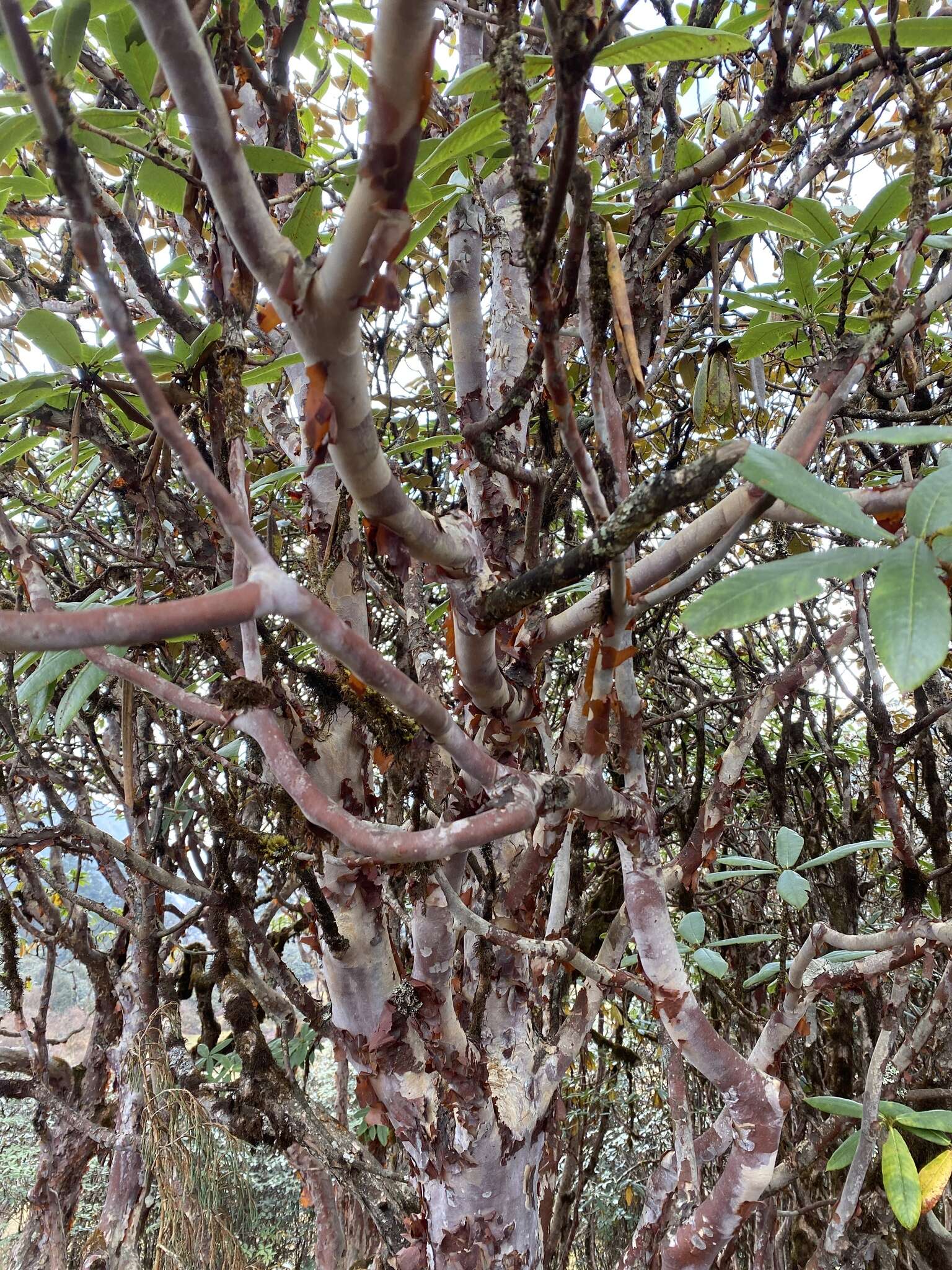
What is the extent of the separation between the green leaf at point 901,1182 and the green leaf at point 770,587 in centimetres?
95

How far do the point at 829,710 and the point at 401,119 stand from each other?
1898 millimetres

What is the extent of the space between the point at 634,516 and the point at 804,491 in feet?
0.34

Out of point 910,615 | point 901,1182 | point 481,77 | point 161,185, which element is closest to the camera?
point 910,615

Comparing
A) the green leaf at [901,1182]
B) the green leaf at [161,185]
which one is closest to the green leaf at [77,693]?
the green leaf at [161,185]

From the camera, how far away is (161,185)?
0.72 metres

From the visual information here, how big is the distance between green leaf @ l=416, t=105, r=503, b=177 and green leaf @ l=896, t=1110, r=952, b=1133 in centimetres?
124

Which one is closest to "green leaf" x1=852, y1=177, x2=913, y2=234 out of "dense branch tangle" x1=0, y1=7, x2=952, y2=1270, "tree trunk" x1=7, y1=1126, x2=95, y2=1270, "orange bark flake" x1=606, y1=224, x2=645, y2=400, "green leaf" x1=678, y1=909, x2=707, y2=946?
"dense branch tangle" x1=0, y1=7, x2=952, y2=1270

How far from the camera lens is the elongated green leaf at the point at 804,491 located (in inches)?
16.0

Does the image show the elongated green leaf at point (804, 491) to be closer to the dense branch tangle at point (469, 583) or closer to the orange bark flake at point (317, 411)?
the dense branch tangle at point (469, 583)

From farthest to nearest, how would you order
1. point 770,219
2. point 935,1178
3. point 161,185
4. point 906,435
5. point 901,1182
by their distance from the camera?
point 935,1178, point 901,1182, point 770,219, point 161,185, point 906,435

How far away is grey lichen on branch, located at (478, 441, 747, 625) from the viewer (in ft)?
1.49

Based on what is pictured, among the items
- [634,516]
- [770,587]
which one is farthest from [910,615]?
[634,516]

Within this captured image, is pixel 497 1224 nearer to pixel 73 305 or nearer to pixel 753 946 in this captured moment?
pixel 753 946

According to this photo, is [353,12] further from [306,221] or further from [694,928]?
[694,928]
